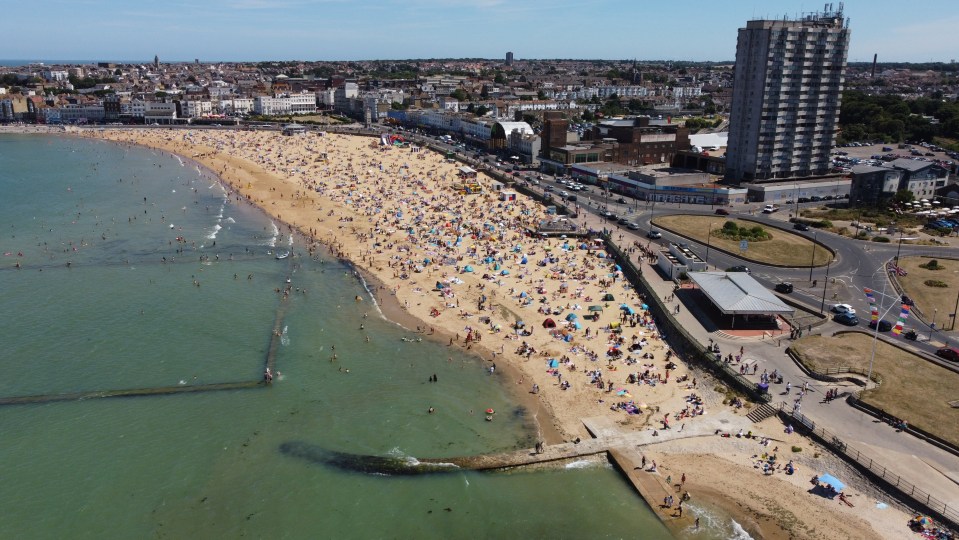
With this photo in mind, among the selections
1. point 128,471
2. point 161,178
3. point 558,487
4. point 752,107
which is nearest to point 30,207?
point 161,178

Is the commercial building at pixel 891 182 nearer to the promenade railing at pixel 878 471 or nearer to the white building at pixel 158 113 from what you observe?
the promenade railing at pixel 878 471

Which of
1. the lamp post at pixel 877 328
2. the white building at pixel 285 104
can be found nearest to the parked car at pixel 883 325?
the lamp post at pixel 877 328

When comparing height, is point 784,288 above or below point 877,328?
below

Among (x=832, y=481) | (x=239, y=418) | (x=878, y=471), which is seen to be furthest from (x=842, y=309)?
(x=239, y=418)

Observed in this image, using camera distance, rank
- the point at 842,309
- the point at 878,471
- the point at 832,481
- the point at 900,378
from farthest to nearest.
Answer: the point at 842,309 < the point at 900,378 < the point at 878,471 < the point at 832,481

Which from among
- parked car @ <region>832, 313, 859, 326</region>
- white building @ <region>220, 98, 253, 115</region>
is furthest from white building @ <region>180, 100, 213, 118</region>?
parked car @ <region>832, 313, 859, 326</region>

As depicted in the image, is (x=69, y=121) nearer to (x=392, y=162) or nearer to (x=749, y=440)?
(x=392, y=162)

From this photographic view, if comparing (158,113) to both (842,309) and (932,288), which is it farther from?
(932,288)
